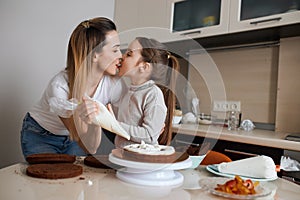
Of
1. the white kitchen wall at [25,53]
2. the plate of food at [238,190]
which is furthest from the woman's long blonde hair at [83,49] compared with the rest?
the white kitchen wall at [25,53]

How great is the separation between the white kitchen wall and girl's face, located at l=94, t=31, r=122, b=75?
0.98 m

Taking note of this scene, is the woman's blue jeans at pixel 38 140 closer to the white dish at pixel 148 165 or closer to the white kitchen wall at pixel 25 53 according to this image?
the white kitchen wall at pixel 25 53

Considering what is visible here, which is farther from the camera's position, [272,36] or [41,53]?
[41,53]

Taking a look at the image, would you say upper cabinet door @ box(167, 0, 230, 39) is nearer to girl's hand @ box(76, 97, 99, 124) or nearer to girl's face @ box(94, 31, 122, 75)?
girl's face @ box(94, 31, 122, 75)

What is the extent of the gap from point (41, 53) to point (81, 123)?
1275mm

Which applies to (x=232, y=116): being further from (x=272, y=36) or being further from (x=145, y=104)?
(x=145, y=104)

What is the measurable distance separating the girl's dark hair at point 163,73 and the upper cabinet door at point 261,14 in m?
0.90

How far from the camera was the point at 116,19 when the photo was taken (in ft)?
7.80

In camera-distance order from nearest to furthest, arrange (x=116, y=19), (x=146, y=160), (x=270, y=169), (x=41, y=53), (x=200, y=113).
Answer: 1. (x=146, y=160)
2. (x=270, y=169)
3. (x=41, y=53)
4. (x=200, y=113)
5. (x=116, y=19)

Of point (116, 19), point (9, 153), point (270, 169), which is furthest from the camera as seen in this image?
point (116, 19)

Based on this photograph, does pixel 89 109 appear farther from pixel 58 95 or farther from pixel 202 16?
pixel 202 16

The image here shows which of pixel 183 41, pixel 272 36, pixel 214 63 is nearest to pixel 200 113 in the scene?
pixel 214 63

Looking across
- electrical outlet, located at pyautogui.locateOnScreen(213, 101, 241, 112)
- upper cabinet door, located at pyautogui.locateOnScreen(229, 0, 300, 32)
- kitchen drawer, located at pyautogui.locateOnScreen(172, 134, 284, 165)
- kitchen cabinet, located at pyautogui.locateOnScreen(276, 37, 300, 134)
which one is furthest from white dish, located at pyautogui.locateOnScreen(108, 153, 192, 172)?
electrical outlet, located at pyautogui.locateOnScreen(213, 101, 241, 112)

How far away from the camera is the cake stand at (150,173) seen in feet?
1.96
